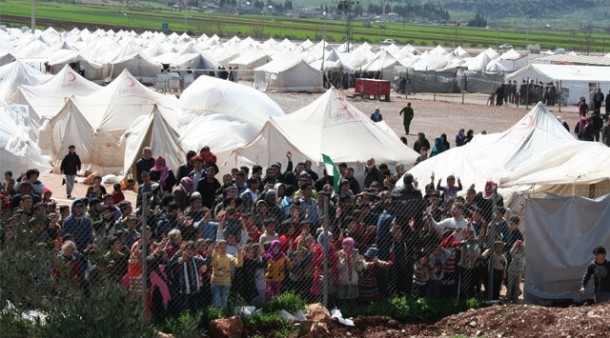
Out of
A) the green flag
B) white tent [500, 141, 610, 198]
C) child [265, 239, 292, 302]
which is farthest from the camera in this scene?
the green flag

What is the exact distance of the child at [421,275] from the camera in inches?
582

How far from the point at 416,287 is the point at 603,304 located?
7.90 ft

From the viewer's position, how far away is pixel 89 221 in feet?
47.3

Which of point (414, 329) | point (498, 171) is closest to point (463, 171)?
point (498, 171)

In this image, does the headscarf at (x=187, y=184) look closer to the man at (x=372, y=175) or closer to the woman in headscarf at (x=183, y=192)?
the woman in headscarf at (x=183, y=192)

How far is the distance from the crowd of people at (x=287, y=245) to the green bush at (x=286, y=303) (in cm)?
12

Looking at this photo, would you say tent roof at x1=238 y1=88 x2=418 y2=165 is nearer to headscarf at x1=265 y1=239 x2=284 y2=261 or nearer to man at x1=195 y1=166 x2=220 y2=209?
man at x1=195 y1=166 x2=220 y2=209

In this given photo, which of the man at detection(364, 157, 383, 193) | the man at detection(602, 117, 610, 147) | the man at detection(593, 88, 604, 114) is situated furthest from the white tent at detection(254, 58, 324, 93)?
the man at detection(364, 157, 383, 193)

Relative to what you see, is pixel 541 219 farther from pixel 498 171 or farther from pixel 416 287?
pixel 498 171

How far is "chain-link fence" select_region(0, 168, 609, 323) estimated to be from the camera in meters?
12.8

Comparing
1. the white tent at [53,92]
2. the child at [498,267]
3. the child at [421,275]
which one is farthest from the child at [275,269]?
the white tent at [53,92]

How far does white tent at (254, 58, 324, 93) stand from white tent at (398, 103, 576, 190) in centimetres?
3724

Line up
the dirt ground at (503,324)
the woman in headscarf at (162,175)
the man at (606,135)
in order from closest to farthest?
1. the dirt ground at (503,324)
2. the woman in headscarf at (162,175)
3. the man at (606,135)

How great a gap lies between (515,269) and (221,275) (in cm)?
430
